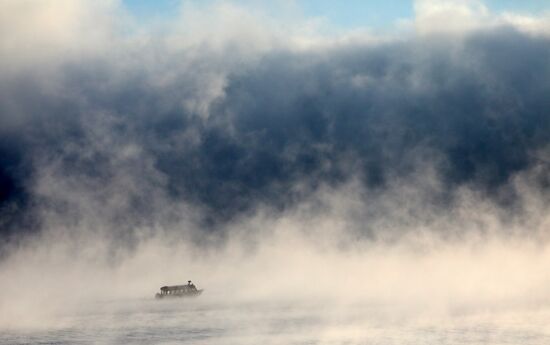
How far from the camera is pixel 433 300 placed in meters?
189

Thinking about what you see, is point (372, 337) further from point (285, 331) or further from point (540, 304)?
point (540, 304)

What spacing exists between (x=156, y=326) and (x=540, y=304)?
262 feet

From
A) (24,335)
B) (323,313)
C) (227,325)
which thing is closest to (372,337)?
(227,325)

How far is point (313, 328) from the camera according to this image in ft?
428

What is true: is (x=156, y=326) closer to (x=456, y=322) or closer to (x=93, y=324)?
(x=93, y=324)

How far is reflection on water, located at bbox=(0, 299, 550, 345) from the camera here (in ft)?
358

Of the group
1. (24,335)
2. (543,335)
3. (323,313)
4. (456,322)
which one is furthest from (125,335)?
(543,335)

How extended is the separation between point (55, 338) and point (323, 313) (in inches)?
2310

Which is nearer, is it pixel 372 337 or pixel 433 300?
pixel 372 337

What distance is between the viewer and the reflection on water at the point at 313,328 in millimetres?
109188

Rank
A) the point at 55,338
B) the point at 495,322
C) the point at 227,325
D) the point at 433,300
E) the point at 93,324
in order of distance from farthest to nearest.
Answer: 1. the point at 433,300
2. the point at 93,324
3. the point at 227,325
4. the point at 55,338
5. the point at 495,322

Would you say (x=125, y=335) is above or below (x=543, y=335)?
above

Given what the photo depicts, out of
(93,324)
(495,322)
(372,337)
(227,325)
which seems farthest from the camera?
(93,324)

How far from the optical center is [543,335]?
103 meters
